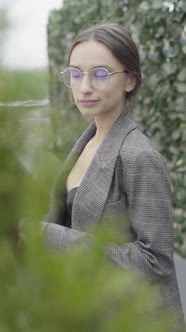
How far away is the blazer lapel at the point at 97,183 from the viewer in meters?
2.08

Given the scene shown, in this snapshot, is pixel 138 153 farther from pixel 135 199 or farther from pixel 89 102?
pixel 89 102

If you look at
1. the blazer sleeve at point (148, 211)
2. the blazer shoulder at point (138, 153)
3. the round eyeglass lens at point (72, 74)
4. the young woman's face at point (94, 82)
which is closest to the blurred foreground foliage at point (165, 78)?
the round eyeglass lens at point (72, 74)

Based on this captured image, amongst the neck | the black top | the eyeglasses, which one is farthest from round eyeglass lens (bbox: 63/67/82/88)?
the black top

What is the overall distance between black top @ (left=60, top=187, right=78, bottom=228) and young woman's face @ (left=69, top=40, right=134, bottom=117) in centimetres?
26

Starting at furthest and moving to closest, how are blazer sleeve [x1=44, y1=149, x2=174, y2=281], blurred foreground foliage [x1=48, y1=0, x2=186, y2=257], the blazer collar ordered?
blurred foreground foliage [x1=48, y1=0, x2=186, y2=257] < the blazer collar < blazer sleeve [x1=44, y1=149, x2=174, y2=281]

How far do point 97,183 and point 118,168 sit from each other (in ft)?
0.27

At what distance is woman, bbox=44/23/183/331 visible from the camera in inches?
80.3

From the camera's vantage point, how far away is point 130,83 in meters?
2.31

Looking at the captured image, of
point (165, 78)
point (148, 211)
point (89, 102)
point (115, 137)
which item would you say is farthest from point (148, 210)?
point (165, 78)

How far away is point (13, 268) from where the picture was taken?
1.45 feet

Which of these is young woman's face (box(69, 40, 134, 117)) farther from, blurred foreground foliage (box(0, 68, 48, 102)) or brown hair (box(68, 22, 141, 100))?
blurred foreground foliage (box(0, 68, 48, 102))

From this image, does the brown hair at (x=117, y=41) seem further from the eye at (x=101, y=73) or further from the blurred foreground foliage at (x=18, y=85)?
the blurred foreground foliage at (x=18, y=85)

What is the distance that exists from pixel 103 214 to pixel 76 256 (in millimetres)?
1623

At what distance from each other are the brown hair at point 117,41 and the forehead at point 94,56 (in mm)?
14
